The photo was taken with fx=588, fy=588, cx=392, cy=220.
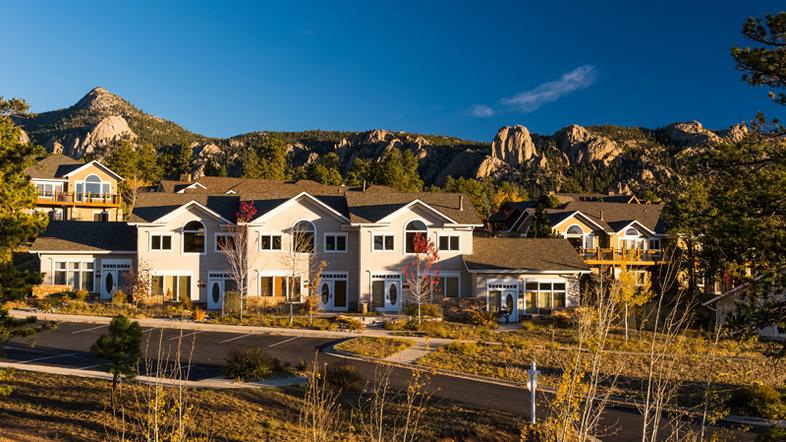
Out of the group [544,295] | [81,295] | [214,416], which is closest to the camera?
[214,416]

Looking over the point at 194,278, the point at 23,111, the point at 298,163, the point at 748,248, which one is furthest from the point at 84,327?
the point at 298,163

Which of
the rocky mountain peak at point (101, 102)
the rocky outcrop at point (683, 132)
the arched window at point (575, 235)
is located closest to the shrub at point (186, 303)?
the arched window at point (575, 235)

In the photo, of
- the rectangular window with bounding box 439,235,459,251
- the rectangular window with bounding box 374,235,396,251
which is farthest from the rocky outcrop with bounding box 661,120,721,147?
the rectangular window with bounding box 374,235,396,251

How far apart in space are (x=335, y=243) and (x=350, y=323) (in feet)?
27.2

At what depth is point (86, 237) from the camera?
40.1m

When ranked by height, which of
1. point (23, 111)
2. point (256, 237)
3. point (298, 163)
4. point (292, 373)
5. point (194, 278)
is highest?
point (298, 163)

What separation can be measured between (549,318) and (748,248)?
90.0 feet

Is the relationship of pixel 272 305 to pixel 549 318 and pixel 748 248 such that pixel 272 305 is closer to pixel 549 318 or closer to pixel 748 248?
pixel 549 318

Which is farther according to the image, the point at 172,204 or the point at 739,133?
the point at 172,204

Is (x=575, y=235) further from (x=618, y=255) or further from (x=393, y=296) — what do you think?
(x=393, y=296)

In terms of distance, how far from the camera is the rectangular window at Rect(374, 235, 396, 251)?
38.3 metres

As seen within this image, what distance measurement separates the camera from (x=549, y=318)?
36750 mm

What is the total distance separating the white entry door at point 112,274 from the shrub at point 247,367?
75.3 ft

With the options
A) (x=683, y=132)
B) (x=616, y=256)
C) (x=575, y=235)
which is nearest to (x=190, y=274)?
(x=575, y=235)
